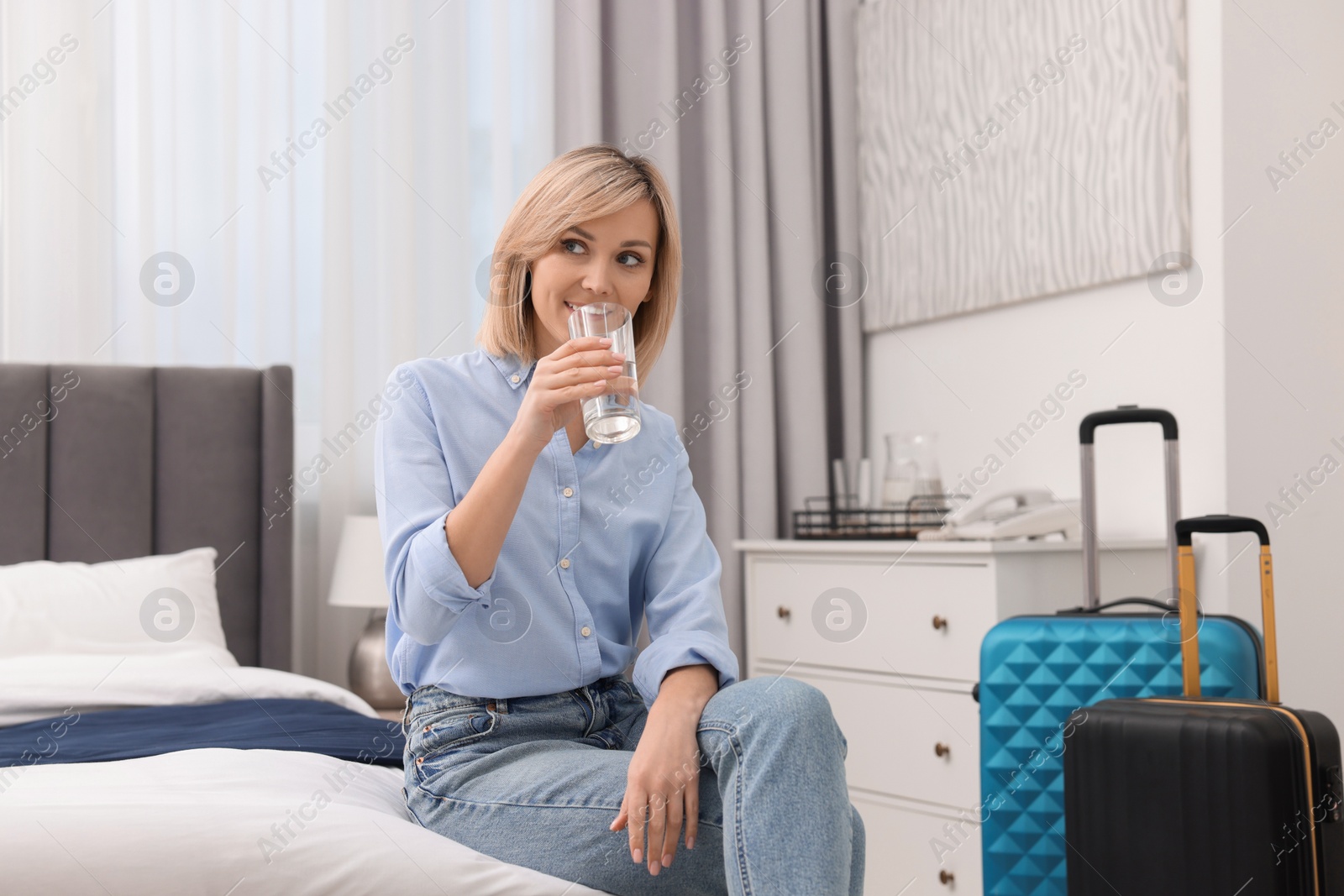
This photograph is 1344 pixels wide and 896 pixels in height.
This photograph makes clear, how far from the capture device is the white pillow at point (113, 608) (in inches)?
86.0

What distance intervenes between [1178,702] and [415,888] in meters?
1.14

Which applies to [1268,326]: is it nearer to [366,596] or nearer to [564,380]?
[564,380]

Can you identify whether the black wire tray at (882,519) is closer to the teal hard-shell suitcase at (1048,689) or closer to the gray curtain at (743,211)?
the gray curtain at (743,211)

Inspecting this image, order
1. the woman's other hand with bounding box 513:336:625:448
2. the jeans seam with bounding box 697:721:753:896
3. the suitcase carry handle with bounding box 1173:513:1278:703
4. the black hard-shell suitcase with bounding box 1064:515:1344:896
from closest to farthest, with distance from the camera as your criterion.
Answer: the jeans seam with bounding box 697:721:753:896, the woman's other hand with bounding box 513:336:625:448, the black hard-shell suitcase with bounding box 1064:515:1344:896, the suitcase carry handle with bounding box 1173:513:1278:703

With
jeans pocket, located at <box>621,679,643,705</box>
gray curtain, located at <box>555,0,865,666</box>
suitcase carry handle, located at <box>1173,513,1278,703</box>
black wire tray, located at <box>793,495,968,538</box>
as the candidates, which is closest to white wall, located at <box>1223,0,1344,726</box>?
suitcase carry handle, located at <box>1173,513,1278,703</box>

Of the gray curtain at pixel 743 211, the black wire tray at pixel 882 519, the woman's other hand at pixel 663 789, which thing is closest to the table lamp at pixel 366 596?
the gray curtain at pixel 743 211

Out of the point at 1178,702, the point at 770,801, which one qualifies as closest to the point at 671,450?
the point at 770,801

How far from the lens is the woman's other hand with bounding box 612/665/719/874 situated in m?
0.94

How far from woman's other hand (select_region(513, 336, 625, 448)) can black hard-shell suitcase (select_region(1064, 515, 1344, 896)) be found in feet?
3.30

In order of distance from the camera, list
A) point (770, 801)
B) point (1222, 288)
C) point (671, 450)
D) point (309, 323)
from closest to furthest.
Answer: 1. point (770, 801)
2. point (671, 450)
3. point (1222, 288)
4. point (309, 323)

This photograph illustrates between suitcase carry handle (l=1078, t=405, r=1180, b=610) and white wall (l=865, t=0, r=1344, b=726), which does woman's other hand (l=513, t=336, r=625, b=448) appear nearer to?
suitcase carry handle (l=1078, t=405, r=1180, b=610)

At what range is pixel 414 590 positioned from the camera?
3.47 ft

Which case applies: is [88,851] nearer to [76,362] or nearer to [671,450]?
[671,450]

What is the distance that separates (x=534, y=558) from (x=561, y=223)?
1.21 ft
